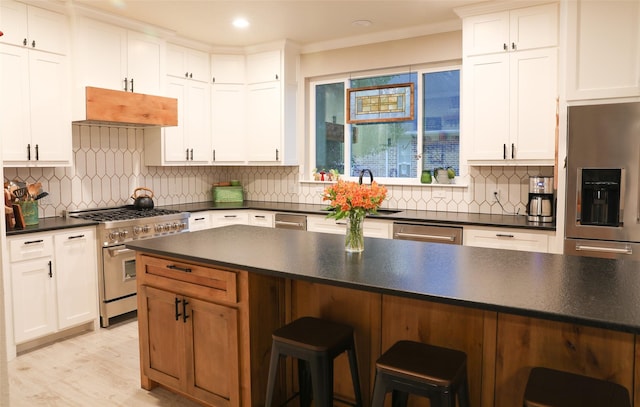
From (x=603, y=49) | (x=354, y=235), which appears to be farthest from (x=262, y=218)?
(x=603, y=49)

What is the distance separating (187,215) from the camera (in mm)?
4586

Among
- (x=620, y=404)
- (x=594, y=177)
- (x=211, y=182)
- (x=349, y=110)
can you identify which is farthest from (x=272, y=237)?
(x=211, y=182)

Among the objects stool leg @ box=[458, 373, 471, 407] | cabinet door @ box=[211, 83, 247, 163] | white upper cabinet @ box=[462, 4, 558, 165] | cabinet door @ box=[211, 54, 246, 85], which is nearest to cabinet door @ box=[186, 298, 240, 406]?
stool leg @ box=[458, 373, 471, 407]

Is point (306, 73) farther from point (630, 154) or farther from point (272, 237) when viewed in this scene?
point (630, 154)

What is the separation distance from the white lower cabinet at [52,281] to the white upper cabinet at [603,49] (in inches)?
153

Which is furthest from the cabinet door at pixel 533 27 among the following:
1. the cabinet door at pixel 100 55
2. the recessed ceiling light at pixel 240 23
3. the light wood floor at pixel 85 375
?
the light wood floor at pixel 85 375

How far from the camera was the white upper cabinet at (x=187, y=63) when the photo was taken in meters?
4.77

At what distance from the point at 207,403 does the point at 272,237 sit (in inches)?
38.7

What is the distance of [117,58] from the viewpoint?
13.8 feet

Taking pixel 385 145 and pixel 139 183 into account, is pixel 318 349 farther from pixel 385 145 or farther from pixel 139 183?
pixel 139 183

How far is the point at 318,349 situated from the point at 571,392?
0.93m

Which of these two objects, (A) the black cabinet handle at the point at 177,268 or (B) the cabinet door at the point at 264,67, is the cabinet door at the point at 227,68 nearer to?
(B) the cabinet door at the point at 264,67

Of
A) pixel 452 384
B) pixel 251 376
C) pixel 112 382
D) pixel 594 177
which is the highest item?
pixel 594 177

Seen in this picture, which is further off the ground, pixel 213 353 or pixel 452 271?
pixel 452 271
